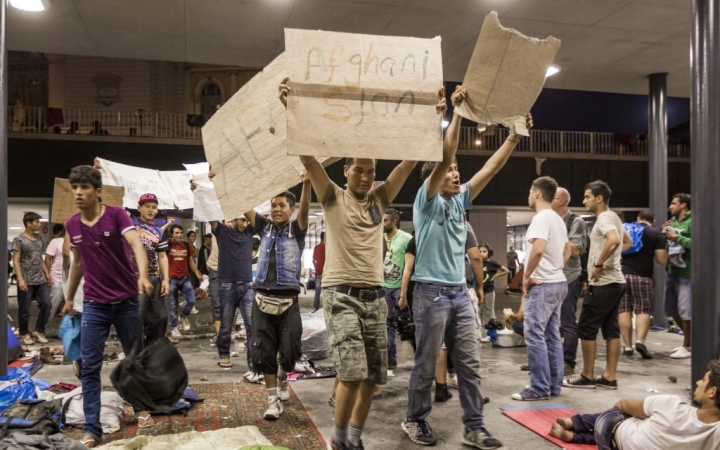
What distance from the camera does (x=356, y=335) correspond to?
3125 millimetres

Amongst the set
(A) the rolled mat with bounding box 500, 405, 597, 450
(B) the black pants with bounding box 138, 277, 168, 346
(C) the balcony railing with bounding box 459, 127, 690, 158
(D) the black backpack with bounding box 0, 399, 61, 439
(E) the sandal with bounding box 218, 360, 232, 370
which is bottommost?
(E) the sandal with bounding box 218, 360, 232, 370

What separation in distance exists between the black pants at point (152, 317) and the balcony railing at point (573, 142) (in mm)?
16237

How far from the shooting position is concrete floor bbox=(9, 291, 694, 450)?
400 cm

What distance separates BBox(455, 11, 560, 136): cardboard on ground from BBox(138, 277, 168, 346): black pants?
2503mm

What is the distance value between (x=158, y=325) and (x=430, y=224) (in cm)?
207

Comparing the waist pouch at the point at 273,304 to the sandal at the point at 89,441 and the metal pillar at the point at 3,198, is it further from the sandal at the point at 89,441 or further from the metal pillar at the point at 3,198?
the metal pillar at the point at 3,198

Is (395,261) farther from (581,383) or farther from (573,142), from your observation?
(573,142)

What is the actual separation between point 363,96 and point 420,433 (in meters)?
2.36

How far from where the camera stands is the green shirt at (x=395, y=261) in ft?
19.9

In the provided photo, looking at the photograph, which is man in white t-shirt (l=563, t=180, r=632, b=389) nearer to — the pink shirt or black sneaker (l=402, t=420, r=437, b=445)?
black sneaker (l=402, t=420, r=437, b=445)

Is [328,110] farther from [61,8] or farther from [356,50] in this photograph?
[61,8]

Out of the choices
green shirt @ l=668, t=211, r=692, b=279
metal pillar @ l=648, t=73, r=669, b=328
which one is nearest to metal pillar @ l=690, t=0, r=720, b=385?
green shirt @ l=668, t=211, r=692, b=279

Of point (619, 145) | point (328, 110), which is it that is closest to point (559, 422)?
point (328, 110)

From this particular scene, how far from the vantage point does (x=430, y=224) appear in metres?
3.76
